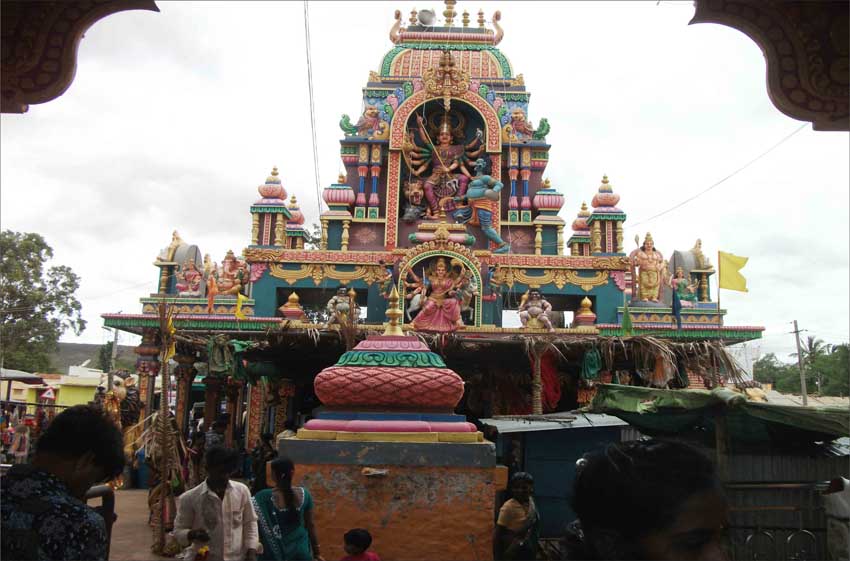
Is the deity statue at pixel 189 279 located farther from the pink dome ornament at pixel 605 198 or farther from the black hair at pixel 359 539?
the black hair at pixel 359 539

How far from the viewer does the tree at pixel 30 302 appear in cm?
2659

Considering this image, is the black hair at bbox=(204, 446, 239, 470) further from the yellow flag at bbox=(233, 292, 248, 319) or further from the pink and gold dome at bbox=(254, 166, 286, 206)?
the pink and gold dome at bbox=(254, 166, 286, 206)

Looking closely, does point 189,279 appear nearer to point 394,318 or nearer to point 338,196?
point 338,196

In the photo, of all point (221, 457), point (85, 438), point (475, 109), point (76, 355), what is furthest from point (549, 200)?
point (76, 355)

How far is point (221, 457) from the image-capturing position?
13.3 ft

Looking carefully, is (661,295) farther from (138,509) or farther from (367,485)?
(367,485)

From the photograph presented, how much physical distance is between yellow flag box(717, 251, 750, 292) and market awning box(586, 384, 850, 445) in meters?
5.94

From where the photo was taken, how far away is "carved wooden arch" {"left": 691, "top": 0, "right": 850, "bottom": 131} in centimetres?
329

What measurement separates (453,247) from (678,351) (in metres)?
7.61

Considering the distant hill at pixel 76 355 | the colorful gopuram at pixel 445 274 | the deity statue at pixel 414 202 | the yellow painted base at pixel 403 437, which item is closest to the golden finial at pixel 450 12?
the colorful gopuram at pixel 445 274

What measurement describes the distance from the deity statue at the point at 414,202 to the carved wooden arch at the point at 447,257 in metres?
2.97

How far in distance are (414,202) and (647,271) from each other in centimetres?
730

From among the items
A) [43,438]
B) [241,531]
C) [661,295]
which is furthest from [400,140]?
[43,438]

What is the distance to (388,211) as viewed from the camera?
66.3 feet
